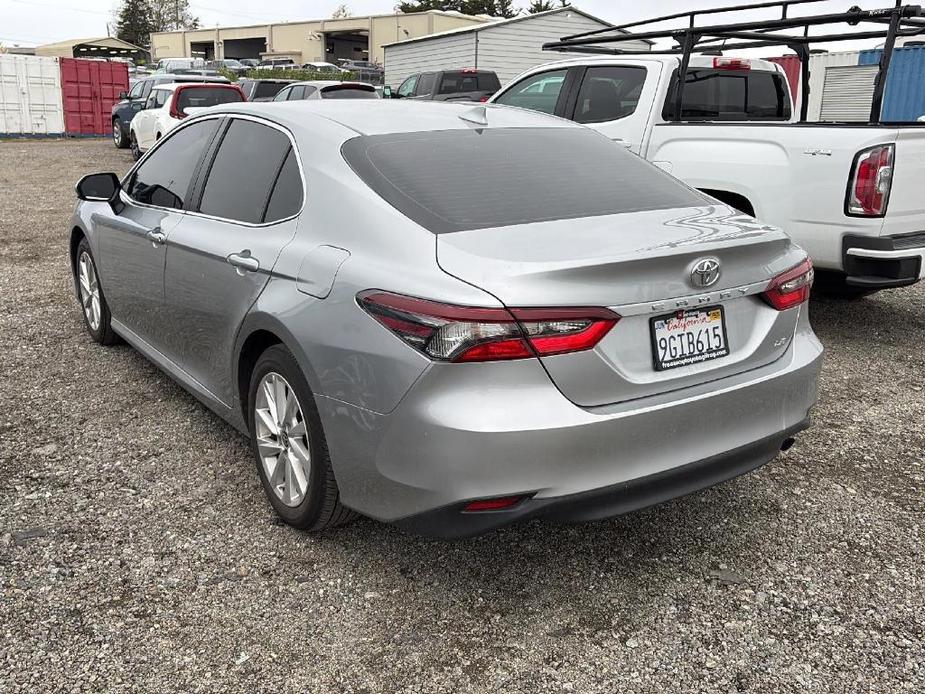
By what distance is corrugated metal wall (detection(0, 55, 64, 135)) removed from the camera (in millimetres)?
25672

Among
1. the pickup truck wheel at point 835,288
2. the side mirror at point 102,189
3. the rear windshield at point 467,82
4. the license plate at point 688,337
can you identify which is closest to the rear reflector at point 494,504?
the license plate at point 688,337

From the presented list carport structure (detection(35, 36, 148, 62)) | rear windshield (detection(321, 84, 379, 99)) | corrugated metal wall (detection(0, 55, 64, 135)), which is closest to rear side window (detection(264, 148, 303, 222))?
rear windshield (detection(321, 84, 379, 99))

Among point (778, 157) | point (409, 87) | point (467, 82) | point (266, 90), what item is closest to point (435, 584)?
point (778, 157)

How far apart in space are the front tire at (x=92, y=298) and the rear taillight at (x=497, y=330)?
11.1ft

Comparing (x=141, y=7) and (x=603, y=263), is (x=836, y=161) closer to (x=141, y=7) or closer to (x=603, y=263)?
(x=603, y=263)

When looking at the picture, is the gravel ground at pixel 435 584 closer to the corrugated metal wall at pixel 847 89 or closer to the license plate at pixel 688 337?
the license plate at pixel 688 337

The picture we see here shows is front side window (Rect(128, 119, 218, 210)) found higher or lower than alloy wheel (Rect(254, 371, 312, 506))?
higher

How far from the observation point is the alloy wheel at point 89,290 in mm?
5474

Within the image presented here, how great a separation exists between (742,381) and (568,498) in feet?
2.49

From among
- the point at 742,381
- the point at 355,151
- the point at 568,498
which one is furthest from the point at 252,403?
the point at 742,381

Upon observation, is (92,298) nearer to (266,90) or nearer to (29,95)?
(266,90)

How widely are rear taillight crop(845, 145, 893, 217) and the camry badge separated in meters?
3.12

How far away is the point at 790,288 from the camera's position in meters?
3.09

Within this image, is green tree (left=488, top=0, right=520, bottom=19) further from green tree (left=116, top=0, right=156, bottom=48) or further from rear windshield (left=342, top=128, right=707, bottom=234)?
rear windshield (left=342, top=128, right=707, bottom=234)
